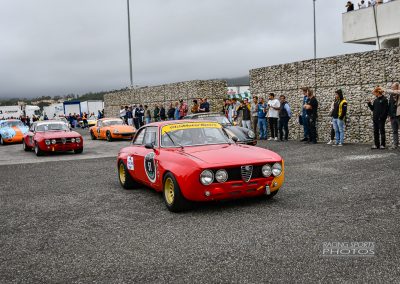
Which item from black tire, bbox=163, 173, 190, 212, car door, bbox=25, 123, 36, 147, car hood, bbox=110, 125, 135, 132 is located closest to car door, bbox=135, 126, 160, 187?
black tire, bbox=163, 173, 190, 212

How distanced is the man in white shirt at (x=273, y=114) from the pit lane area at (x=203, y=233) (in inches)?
332

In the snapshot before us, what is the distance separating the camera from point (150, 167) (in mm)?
7434

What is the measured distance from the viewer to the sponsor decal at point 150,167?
7289mm

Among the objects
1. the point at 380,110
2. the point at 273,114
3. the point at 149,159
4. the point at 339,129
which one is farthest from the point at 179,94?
the point at 149,159

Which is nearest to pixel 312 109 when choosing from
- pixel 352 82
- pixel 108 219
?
pixel 352 82

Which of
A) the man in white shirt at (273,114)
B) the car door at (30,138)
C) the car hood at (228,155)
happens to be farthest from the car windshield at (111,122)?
the car hood at (228,155)

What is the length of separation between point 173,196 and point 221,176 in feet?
2.58

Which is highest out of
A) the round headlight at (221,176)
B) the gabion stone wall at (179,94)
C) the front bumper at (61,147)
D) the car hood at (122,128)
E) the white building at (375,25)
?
the white building at (375,25)

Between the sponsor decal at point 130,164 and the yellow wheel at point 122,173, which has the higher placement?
the sponsor decal at point 130,164

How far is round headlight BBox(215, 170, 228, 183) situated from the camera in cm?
625

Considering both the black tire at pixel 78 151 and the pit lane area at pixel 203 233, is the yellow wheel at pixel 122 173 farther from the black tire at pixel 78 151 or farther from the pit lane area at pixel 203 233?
the black tire at pixel 78 151

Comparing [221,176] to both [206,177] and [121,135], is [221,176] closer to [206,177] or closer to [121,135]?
[206,177]

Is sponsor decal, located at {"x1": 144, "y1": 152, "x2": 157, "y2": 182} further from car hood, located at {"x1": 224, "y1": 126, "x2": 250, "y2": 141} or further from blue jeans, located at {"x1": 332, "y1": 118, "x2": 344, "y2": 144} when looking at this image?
blue jeans, located at {"x1": 332, "y1": 118, "x2": 344, "y2": 144}

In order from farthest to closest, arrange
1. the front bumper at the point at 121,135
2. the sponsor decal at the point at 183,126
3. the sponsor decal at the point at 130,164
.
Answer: the front bumper at the point at 121,135 → the sponsor decal at the point at 130,164 → the sponsor decal at the point at 183,126
